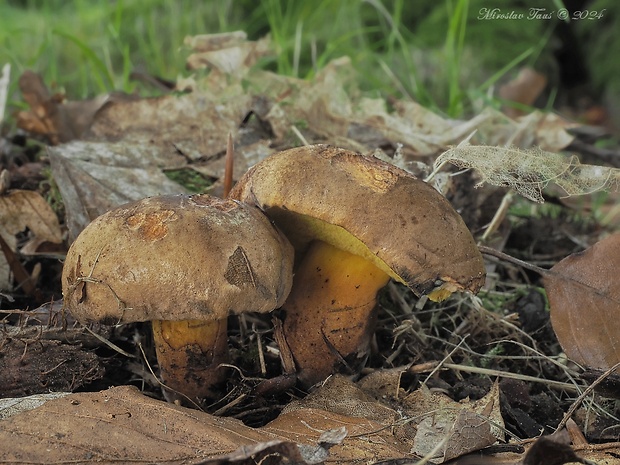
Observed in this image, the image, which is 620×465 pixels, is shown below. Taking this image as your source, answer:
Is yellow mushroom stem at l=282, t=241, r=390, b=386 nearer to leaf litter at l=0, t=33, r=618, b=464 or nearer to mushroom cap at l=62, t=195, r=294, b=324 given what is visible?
leaf litter at l=0, t=33, r=618, b=464

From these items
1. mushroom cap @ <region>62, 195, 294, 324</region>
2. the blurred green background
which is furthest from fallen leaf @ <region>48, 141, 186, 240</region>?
the blurred green background

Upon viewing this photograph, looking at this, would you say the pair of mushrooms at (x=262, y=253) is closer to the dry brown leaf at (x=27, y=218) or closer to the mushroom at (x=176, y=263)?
Result: the mushroom at (x=176, y=263)

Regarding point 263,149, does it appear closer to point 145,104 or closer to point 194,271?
point 145,104

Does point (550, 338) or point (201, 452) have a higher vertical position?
point (201, 452)

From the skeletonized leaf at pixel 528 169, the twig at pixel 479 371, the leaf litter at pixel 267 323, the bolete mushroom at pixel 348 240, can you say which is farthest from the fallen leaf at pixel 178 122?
the twig at pixel 479 371

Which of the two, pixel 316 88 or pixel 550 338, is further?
pixel 316 88

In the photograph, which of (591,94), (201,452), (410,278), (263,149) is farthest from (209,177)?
(591,94)

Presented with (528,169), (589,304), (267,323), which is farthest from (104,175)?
(589,304)
